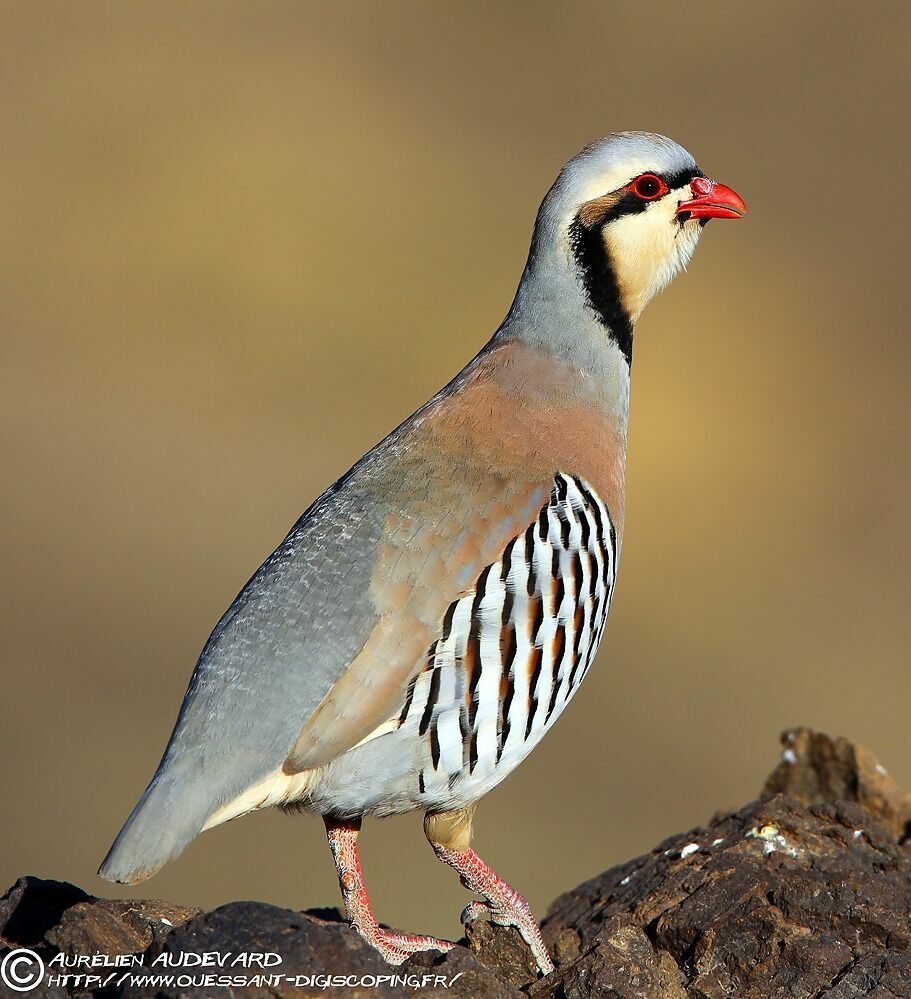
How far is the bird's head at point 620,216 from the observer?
20.4 ft

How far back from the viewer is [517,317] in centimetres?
644

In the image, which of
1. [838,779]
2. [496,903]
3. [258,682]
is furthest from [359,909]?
[838,779]

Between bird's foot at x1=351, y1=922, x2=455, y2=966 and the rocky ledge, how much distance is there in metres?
0.20

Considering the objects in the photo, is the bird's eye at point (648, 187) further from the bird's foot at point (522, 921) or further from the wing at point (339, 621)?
the bird's foot at point (522, 921)

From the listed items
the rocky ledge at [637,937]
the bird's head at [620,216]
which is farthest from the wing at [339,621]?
the bird's head at [620,216]

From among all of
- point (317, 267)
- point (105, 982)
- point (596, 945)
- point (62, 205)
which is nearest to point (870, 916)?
point (596, 945)

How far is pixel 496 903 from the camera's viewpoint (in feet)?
19.2

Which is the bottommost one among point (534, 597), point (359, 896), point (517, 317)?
point (359, 896)

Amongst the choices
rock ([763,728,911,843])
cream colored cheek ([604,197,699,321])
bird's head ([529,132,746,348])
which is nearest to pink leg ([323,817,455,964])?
bird's head ([529,132,746,348])

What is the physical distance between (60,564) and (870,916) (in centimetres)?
1401

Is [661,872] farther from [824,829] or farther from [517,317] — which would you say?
[517,317]

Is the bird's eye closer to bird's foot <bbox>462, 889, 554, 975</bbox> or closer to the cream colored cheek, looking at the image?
the cream colored cheek

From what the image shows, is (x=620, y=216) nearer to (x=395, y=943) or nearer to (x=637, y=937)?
(x=637, y=937)

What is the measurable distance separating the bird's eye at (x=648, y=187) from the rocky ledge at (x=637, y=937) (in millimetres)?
2707
